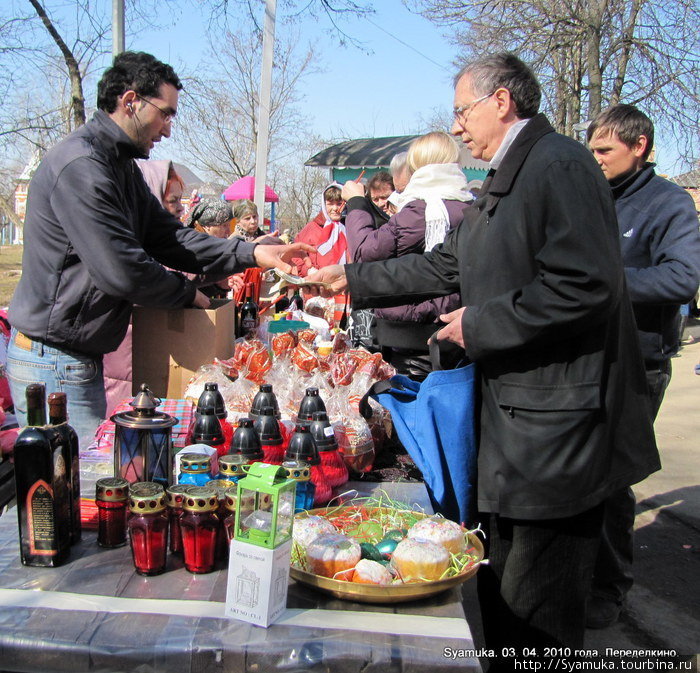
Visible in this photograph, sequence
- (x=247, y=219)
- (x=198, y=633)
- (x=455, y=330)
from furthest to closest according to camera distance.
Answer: (x=247, y=219) → (x=455, y=330) → (x=198, y=633)

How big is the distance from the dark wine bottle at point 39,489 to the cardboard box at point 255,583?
0.45 meters

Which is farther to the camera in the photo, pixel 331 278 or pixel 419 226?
pixel 419 226

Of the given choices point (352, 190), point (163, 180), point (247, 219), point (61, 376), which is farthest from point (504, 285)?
point (247, 219)

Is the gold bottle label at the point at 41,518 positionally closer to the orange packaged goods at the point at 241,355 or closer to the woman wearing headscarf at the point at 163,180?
the orange packaged goods at the point at 241,355

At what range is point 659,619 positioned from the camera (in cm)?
306

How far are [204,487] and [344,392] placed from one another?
1186mm

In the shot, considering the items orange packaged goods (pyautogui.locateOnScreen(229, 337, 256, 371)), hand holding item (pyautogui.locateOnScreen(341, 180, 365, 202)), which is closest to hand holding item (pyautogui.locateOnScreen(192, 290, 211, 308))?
orange packaged goods (pyautogui.locateOnScreen(229, 337, 256, 371))

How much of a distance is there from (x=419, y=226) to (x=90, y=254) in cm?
156

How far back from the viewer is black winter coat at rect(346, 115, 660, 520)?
1624mm

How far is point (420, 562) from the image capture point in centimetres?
145

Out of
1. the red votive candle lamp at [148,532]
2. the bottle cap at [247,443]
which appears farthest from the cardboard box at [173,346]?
the red votive candle lamp at [148,532]

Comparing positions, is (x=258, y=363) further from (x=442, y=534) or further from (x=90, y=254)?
(x=442, y=534)

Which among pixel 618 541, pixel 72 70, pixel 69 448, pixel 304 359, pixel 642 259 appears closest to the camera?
pixel 69 448

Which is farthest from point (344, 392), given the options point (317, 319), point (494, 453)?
point (317, 319)
